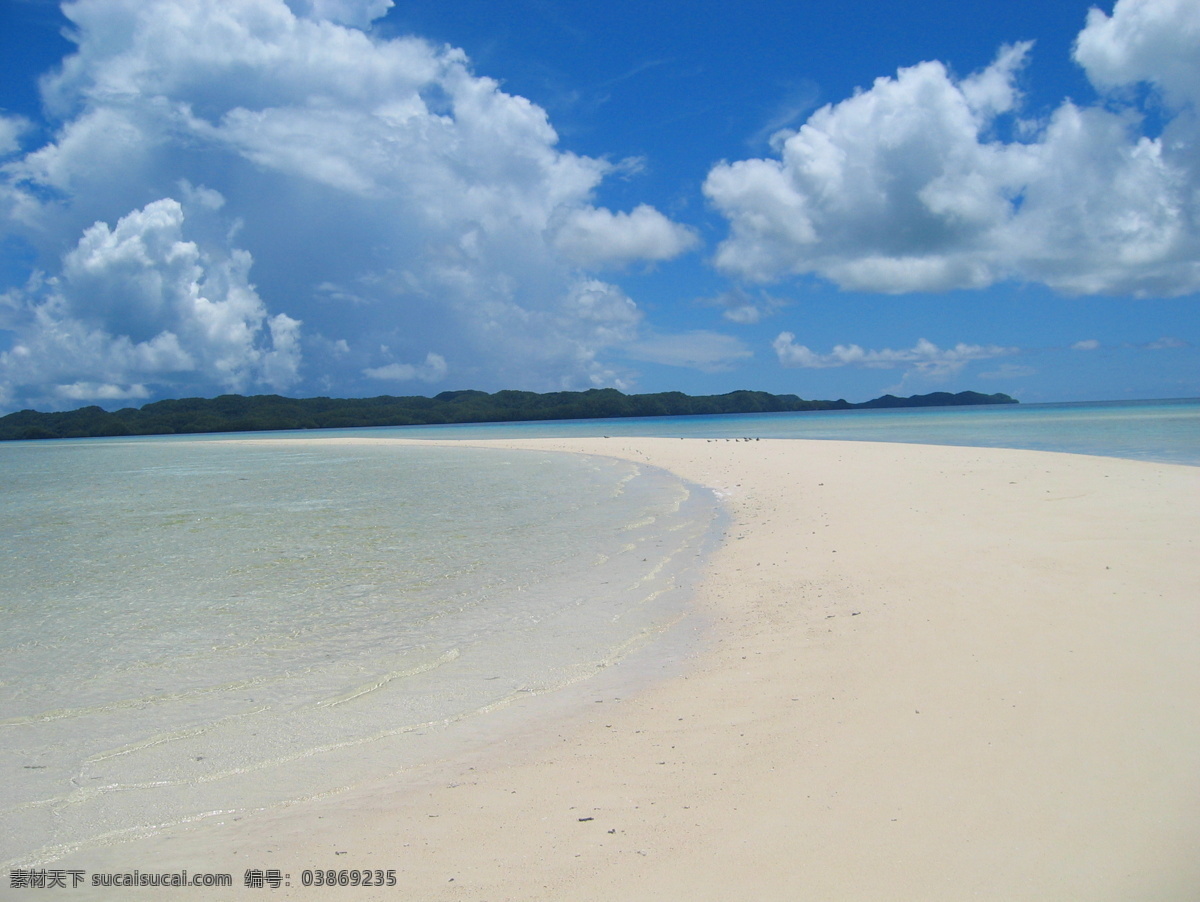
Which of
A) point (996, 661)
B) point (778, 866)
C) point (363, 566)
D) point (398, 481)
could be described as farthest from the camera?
point (398, 481)

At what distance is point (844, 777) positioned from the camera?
3990mm

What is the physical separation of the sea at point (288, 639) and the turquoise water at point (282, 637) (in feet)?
0.09

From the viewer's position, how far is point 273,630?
812 centimetres

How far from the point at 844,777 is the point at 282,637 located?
20.7ft

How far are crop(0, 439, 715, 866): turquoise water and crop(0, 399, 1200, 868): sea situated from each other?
27mm

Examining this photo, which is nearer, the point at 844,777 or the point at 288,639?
the point at 844,777

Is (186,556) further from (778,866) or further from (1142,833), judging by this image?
(1142,833)

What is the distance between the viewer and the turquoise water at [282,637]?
4.67 m

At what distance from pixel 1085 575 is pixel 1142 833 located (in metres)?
5.47

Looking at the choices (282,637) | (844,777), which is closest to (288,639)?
(282,637)

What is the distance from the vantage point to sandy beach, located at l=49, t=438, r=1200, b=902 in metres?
3.22

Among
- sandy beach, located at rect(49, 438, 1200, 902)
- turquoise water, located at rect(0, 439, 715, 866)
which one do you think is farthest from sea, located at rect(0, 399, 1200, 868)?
sandy beach, located at rect(49, 438, 1200, 902)

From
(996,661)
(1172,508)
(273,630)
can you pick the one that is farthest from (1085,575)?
(273,630)

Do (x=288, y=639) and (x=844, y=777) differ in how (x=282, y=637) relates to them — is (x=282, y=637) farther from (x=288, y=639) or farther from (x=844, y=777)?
(x=844, y=777)
